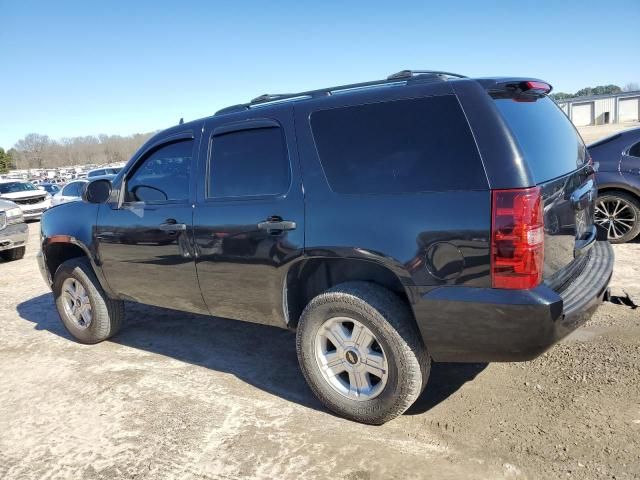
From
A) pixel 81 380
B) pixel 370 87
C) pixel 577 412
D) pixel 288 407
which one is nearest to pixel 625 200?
Answer: pixel 577 412

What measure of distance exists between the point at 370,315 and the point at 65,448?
2.06 metres

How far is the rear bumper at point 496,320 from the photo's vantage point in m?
2.50

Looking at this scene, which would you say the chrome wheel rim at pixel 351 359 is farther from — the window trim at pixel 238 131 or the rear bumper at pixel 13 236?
the rear bumper at pixel 13 236

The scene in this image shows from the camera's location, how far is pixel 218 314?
3824 millimetres

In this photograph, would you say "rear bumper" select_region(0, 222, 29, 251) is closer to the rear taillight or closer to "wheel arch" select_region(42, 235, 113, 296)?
"wheel arch" select_region(42, 235, 113, 296)

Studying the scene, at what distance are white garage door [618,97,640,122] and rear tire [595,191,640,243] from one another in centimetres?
8416

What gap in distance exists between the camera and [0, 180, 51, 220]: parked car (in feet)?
59.2

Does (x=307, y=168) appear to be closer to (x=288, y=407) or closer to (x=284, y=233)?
(x=284, y=233)

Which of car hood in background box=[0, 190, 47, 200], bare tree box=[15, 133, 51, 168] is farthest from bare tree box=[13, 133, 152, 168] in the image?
car hood in background box=[0, 190, 47, 200]

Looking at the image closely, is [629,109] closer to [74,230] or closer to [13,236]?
[13,236]

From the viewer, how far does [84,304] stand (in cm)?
486

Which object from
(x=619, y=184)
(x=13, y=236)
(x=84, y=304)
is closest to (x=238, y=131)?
(x=84, y=304)

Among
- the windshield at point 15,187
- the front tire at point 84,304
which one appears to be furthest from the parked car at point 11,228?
the windshield at point 15,187

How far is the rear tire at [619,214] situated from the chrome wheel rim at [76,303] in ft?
20.1
